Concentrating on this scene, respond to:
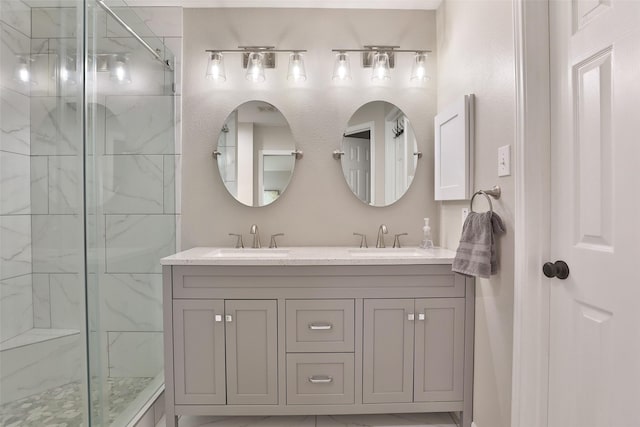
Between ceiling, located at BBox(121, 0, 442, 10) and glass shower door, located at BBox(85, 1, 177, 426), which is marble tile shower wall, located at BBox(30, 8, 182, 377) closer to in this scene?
glass shower door, located at BBox(85, 1, 177, 426)

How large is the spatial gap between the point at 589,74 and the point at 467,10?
94 cm

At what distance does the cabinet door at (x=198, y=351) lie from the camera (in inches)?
69.8

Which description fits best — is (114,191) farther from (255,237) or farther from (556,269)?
(556,269)

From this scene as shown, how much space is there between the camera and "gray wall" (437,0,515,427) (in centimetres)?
144

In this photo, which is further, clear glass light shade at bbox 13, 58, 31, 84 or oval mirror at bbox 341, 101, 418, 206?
oval mirror at bbox 341, 101, 418, 206

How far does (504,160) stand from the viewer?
4.72 ft

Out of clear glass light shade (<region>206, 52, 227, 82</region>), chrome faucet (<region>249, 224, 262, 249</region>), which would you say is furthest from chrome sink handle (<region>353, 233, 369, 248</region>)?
clear glass light shade (<region>206, 52, 227, 82</region>)

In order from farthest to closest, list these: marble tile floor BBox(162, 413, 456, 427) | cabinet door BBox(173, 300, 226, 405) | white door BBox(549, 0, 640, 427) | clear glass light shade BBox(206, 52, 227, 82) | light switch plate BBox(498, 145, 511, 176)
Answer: clear glass light shade BBox(206, 52, 227, 82) → marble tile floor BBox(162, 413, 456, 427) → cabinet door BBox(173, 300, 226, 405) → light switch plate BBox(498, 145, 511, 176) → white door BBox(549, 0, 640, 427)

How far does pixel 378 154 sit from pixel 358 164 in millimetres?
147

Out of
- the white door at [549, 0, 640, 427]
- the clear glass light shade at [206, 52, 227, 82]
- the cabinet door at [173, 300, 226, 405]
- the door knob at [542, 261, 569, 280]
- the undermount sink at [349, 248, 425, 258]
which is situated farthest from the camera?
the clear glass light shade at [206, 52, 227, 82]

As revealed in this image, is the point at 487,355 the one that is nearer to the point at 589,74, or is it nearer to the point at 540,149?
the point at 540,149

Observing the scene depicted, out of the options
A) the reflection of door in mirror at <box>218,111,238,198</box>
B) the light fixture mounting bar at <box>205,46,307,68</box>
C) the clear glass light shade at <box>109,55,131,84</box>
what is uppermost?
the light fixture mounting bar at <box>205,46,307,68</box>

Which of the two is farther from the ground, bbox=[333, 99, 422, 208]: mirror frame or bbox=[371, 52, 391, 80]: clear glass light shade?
bbox=[371, 52, 391, 80]: clear glass light shade

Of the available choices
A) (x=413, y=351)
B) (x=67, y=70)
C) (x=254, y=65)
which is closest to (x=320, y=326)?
(x=413, y=351)
